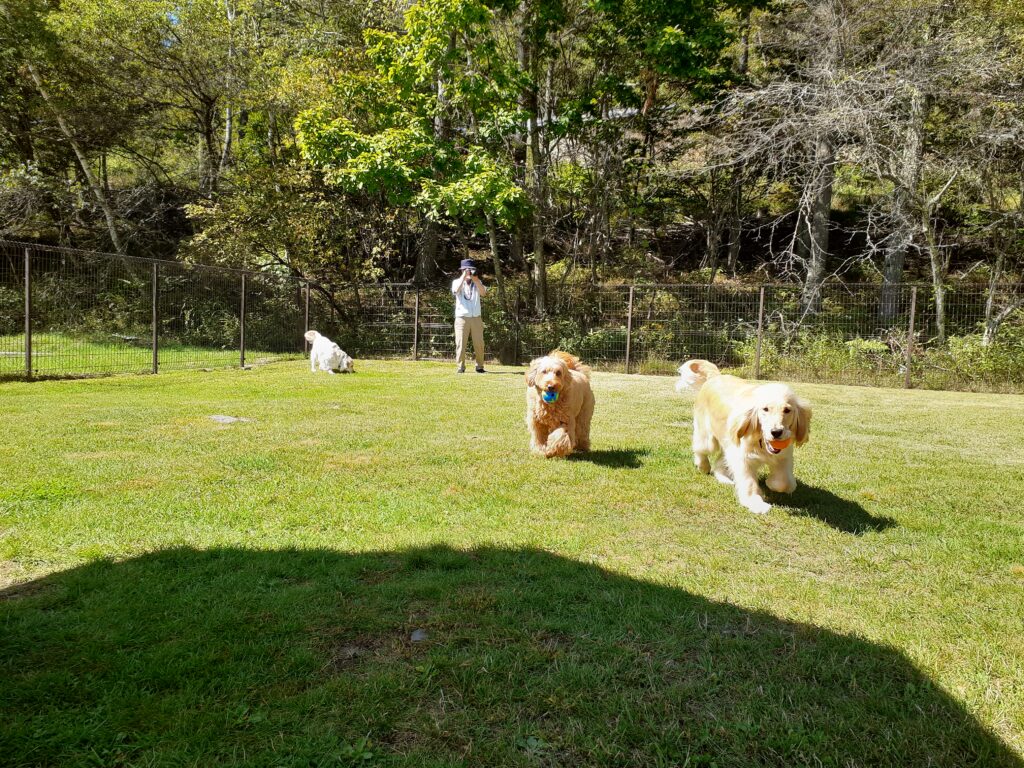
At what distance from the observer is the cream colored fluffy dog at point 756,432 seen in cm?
376

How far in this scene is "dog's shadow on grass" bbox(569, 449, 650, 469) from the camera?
5066 millimetres

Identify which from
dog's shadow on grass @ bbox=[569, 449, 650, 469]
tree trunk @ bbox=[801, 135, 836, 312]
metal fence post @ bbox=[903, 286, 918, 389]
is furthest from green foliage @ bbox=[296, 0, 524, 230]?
dog's shadow on grass @ bbox=[569, 449, 650, 469]

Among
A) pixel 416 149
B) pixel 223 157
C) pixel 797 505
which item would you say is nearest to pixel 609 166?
pixel 416 149

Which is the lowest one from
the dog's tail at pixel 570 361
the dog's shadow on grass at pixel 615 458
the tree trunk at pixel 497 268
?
the dog's shadow on grass at pixel 615 458

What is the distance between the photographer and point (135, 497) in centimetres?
375

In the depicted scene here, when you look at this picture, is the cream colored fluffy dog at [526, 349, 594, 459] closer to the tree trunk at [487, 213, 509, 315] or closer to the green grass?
the green grass

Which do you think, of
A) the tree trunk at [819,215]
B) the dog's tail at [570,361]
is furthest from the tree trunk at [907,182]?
the dog's tail at [570,361]

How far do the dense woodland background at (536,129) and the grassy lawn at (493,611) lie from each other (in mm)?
10433

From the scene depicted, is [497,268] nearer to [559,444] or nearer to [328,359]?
[328,359]

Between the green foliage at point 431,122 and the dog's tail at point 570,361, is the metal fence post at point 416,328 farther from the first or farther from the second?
the dog's tail at point 570,361

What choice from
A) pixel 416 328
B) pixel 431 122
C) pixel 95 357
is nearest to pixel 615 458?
pixel 95 357

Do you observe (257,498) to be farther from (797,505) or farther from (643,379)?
(643,379)

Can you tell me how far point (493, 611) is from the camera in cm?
246

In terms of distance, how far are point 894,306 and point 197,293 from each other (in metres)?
15.9
